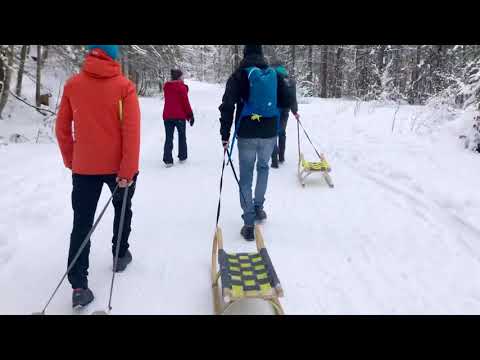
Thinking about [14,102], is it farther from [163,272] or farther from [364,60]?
[364,60]

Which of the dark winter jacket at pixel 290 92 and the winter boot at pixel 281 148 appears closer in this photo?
the dark winter jacket at pixel 290 92

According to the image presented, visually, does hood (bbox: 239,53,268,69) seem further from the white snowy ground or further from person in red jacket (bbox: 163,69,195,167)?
person in red jacket (bbox: 163,69,195,167)

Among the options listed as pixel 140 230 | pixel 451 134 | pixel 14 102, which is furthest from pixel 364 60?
pixel 140 230

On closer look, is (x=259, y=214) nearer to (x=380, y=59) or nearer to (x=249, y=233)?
(x=249, y=233)

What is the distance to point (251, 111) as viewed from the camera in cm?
441

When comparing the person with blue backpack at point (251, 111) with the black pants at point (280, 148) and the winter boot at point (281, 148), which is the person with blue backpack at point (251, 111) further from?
the winter boot at point (281, 148)

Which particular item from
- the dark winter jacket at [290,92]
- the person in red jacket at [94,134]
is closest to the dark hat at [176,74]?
the dark winter jacket at [290,92]

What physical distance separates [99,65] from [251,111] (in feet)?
6.41

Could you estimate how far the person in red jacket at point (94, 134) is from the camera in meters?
3.05

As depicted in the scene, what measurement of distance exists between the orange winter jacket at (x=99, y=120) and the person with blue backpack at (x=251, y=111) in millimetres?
1431

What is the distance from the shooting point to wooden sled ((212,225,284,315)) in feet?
9.80

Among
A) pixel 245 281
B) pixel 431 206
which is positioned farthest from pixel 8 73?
pixel 431 206

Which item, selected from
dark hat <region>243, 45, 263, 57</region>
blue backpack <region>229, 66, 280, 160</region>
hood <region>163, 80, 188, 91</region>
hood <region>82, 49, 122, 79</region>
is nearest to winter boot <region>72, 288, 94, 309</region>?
hood <region>82, 49, 122, 79</region>
